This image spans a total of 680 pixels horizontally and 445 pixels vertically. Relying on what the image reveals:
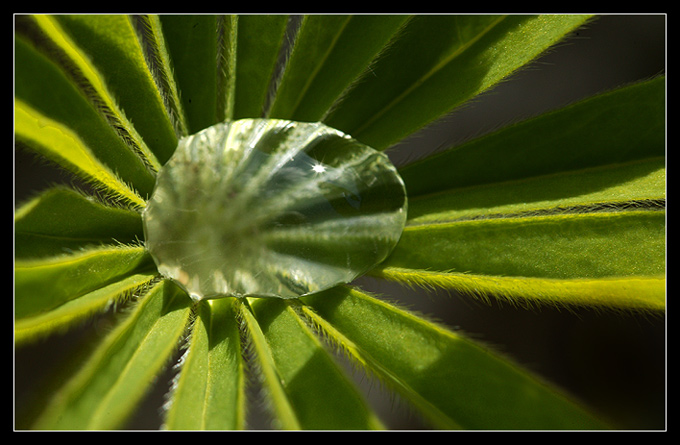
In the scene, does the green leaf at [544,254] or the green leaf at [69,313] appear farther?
the green leaf at [544,254]

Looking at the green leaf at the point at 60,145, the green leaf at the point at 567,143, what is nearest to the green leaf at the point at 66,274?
the green leaf at the point at 60,145

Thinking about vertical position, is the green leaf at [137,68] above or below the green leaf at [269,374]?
above

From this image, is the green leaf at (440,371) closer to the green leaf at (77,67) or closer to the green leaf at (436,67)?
the green leaf at (436,67)

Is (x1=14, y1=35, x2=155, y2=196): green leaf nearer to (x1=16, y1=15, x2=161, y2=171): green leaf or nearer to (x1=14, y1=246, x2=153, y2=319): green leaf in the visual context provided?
(x1=16, y1=15, x2=161, y2=171): green leaf

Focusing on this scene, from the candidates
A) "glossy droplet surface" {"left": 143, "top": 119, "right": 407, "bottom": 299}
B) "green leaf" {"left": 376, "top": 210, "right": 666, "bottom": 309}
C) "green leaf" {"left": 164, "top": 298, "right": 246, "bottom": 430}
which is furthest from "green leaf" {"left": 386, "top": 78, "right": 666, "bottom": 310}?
"green leaf" {"left": 164, "top": 298, "right": 246, "bottom": 430}

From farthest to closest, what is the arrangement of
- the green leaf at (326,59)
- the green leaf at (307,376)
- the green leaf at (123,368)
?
the green leaf at (326,59) → the green leaf at (307,376) → the green leaf at (123,368)

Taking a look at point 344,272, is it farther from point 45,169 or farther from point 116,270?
point 45,169

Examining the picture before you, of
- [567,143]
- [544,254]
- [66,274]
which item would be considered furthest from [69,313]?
[567,143]
